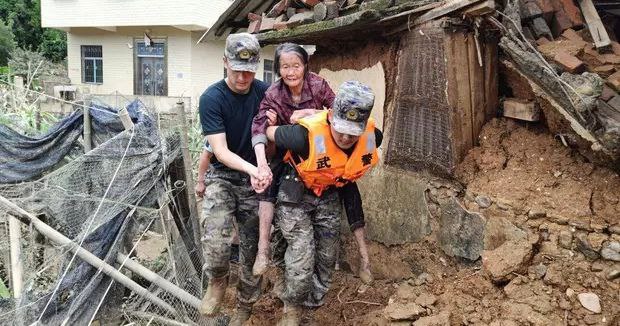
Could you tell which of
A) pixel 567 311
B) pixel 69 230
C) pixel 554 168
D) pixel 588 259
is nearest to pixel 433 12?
pixel 554 168

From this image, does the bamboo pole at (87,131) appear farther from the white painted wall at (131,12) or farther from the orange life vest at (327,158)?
the white painted wall at (131,12)

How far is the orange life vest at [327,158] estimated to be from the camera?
3059 millimetres

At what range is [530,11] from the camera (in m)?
3.44

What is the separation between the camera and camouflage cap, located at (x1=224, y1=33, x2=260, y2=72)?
3273 millimetres

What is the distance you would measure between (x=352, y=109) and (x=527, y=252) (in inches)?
54.6

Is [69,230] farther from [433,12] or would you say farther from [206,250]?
[433,12]

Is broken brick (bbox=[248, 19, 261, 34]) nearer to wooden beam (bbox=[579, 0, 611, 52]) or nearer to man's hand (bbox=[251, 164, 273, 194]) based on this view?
man's hand (bbox=[251, 164, 273, 194])

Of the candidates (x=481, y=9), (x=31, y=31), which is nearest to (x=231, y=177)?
(x=481, y=9)

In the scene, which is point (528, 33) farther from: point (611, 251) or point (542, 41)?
point (611, 251)

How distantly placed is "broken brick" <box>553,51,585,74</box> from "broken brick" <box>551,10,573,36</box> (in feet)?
1.62

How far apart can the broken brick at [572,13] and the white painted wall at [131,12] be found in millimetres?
13309

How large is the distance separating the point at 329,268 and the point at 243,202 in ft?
2.50

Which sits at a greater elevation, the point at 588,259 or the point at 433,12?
the point at 433,12

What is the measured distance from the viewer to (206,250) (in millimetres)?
3510
